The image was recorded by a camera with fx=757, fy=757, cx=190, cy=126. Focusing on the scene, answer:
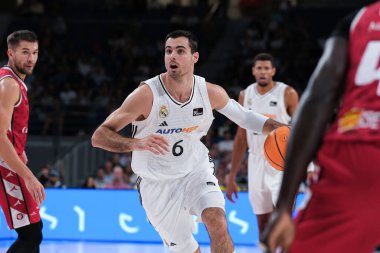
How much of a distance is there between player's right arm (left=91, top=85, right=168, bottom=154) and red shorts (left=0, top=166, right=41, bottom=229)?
0.77m

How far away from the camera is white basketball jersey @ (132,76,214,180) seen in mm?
5586

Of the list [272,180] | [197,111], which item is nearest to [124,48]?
[272,180]

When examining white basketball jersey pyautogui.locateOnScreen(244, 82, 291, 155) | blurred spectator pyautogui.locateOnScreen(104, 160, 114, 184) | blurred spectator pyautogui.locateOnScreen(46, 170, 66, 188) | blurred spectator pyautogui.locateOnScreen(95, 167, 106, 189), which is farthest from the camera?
blurred spectator pyautogui.locateOnScreen(104, 160, 114, 184)

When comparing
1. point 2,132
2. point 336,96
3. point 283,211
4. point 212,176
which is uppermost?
point 336,96

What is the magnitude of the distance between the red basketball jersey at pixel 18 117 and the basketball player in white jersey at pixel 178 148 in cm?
78

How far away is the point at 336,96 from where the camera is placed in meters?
2.49

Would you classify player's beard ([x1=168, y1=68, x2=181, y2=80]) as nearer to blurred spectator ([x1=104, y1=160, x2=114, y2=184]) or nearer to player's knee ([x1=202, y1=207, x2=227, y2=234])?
player's knee ([x1=202, y1=207, x2=227, y2=234])

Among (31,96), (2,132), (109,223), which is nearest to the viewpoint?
(2,132)

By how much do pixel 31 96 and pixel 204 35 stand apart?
4777 mm

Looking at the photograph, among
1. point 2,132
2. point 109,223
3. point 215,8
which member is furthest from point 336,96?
point 215,8

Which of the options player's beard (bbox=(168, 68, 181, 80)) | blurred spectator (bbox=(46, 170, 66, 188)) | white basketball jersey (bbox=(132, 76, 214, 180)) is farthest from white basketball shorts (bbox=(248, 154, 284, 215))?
blurred spectator (bbox=(46, 170, 66, 188))

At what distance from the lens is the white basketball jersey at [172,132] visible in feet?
18.3

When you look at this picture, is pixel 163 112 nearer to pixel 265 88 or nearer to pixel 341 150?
pixel 265 88

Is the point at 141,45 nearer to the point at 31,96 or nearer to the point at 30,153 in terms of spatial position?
the point at 31,96
